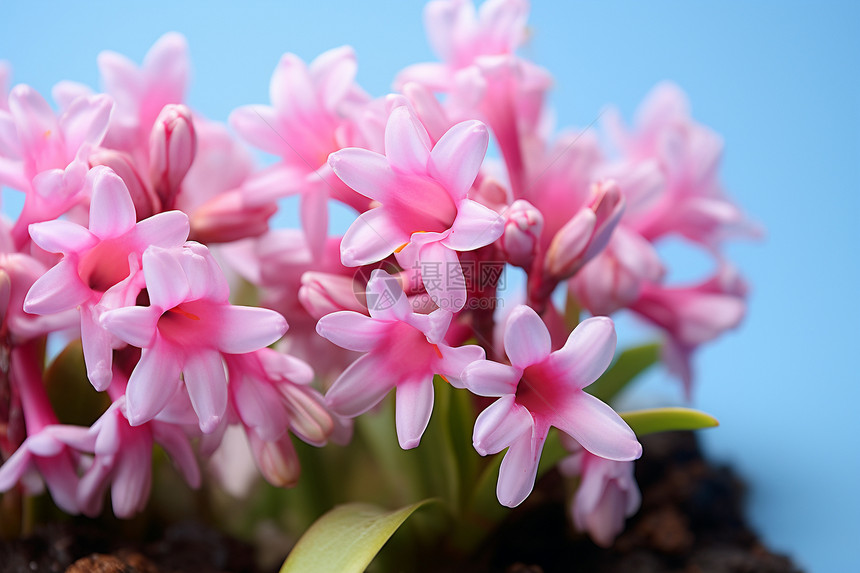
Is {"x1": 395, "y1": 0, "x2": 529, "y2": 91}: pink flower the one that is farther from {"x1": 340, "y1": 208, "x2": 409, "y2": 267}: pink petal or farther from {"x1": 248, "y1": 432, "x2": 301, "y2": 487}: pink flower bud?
{"x1": 248, "y1": 432, "x2": 301, "y2": 487}: pink flower bud

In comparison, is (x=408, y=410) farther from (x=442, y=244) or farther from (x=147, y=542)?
(x=147, y=542)

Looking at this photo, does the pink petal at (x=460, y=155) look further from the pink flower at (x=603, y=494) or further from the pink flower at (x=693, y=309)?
the pink flower at (x=693, y=309)

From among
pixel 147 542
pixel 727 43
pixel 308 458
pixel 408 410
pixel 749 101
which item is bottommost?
pixel 147 542

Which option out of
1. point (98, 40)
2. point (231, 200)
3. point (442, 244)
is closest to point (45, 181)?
point (231, 200)

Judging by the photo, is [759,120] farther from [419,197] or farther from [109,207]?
[109,207]

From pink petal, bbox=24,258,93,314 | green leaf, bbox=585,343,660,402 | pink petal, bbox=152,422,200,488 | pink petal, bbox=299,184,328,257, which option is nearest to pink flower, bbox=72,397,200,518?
pink petal, bbox=152,422,200,488

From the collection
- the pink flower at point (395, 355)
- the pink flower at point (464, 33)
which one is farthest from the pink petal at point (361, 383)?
the pink flower at point (464, 33)
